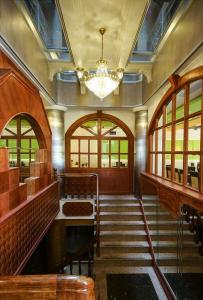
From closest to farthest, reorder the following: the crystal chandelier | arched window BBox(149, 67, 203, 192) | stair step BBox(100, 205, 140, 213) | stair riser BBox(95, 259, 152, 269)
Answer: arched window BBox(149, 67, 203, 192), the crystal chandelier, stair riser BBox(95, 259, 152, 269), stair step BBox(100, 205, 140, 213)

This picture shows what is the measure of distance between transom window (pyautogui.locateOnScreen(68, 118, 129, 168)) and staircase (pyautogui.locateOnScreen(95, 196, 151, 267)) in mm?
1528

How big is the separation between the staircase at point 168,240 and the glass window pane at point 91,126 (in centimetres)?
286

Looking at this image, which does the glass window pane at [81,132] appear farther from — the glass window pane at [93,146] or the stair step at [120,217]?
the stair step at [120,217]

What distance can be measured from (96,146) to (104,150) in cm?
31

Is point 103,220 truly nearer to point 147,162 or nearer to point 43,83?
point 147,162

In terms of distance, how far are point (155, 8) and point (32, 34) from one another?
232cm

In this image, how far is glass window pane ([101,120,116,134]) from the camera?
7.02 metres

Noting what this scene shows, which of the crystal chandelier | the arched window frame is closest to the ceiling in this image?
the crystal chandelier

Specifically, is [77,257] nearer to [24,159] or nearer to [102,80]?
[24,159]

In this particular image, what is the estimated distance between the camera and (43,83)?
4.65 m

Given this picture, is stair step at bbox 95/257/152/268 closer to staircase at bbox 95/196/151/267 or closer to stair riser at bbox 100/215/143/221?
staircase at bbox 95/196/151/267

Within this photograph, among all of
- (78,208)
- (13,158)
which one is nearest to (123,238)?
(78,208)

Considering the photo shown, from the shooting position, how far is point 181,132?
4746 mm

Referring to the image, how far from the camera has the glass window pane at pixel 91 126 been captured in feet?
22.9
